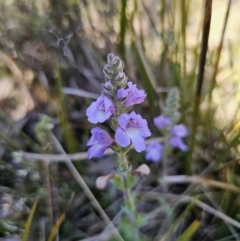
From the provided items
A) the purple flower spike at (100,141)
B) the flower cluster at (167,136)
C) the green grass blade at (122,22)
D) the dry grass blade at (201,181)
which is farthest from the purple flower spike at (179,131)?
the purple flower spike at (100,141)

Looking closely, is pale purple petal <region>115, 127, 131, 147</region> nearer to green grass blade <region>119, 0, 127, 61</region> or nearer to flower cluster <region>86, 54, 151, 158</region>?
flower cluster <region>86, 54, 151, 158</region>

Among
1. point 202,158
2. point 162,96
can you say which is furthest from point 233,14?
point 202,158

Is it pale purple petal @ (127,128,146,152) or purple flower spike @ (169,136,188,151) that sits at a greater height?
purple flower spike @ (169,136,188,151)

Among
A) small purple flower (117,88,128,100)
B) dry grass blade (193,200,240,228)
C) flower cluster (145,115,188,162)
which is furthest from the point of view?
flower cluster (145,115,188,162)

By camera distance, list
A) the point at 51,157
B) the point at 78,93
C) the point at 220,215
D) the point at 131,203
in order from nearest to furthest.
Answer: the point at 131,203, the point at 220,215, the point at 51,157, the point at 78,93

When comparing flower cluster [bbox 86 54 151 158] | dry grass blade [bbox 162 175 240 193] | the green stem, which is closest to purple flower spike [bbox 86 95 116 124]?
flower cluster [bbox 86 54 151 158]

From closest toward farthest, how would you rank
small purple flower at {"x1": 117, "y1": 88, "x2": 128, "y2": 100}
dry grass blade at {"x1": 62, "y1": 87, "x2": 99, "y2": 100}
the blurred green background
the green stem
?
small purple flower at {"x1": 117, "y1": 88, "x2": 128, "y2": 100}
the green stem
the blurred green background
dry grass blade at {"x1": 62, "y1": 87, "x2": 99, "y2": 100}

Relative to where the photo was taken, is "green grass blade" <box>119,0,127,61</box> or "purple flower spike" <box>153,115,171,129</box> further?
"purple flower spike" <box>153,115,171,129</box>

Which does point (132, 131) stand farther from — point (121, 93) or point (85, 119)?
point (85, 119)

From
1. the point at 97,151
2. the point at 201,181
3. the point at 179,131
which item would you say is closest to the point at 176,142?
the point at 179,131
